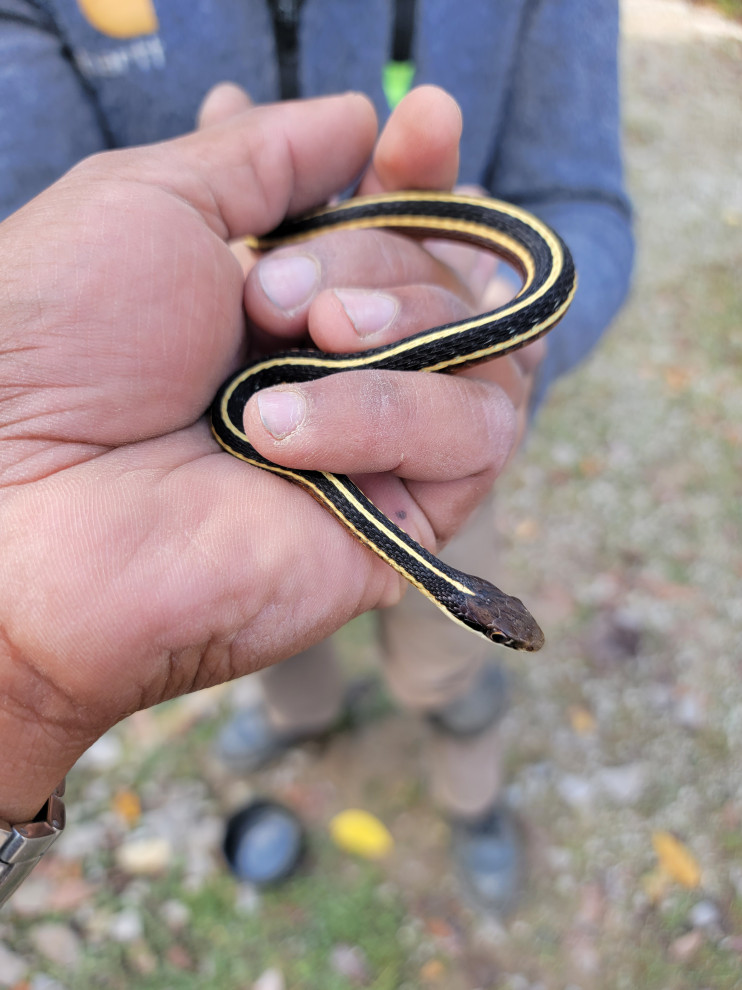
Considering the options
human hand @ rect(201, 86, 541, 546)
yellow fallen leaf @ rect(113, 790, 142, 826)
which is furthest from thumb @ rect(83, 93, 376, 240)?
yellow fallen leaf @ rect(113, 790, 142, 826)

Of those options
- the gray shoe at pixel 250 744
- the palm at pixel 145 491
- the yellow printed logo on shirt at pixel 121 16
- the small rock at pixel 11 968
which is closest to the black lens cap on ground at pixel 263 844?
the gray shoe at pixel 250 744

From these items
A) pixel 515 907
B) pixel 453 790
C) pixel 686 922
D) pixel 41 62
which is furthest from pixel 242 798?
pixel 41 62

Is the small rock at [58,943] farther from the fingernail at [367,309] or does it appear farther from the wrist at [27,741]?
the fingernail at [367,309]

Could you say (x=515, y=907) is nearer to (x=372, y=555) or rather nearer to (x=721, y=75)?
(x=372, y=555)

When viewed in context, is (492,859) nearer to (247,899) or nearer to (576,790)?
(576,790)

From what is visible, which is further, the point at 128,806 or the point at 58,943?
the point at 128,806

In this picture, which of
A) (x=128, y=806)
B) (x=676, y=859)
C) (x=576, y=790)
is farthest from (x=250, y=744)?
(x=676, y=859)
